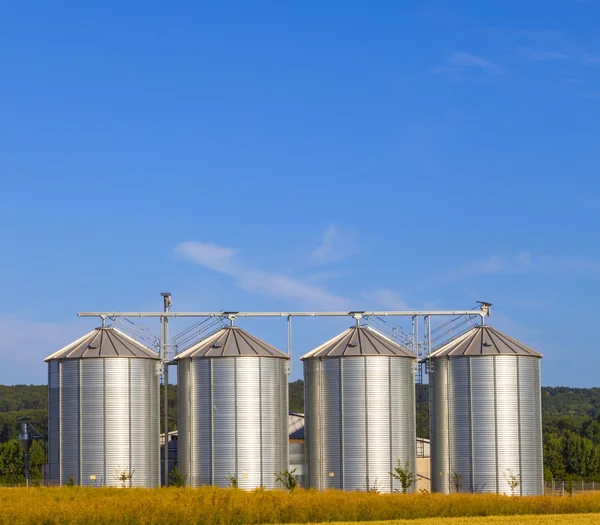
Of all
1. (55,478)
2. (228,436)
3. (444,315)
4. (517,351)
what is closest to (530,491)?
(517,351)

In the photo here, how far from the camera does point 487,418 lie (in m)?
75.9

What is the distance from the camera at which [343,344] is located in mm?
77500

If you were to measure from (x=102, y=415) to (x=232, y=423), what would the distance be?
923cm

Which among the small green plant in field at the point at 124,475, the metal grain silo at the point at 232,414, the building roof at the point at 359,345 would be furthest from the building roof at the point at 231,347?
the small green plant in field at the point at 124,475

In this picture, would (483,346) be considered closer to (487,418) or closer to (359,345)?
(487,418)

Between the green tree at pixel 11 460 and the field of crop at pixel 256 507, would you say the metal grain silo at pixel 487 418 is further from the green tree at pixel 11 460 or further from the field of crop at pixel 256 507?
the green tree at pixel 11 460

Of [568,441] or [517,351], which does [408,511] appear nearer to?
[517,351]

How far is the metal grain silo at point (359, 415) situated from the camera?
74.6m

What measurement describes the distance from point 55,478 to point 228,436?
12568 millimetres

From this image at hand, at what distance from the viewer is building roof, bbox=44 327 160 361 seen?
74250 mm

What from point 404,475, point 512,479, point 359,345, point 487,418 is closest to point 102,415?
point 359,345

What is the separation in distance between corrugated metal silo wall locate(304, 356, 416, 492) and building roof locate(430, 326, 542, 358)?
413cm

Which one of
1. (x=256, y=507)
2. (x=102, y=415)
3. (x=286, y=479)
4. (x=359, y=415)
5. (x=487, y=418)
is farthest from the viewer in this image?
(x=487, y=418)

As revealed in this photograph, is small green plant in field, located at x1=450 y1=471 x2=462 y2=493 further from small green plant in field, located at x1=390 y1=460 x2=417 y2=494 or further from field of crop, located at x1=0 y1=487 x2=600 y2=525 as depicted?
field of crop, located at x1=0 y1=487 x2=600 y2=525
